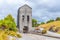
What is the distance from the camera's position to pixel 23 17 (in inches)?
2557

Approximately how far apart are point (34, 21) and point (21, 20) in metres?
72.0

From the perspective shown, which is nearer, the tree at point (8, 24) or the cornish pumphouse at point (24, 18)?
the tree at point (8, 24)

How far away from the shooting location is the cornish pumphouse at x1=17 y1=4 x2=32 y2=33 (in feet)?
210

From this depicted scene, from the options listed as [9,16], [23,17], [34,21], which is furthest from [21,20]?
[34,21]

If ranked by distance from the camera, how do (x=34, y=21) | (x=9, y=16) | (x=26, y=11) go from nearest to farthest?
(x=9, y=16)
(x=26, y=11)
(x=34, y=21)

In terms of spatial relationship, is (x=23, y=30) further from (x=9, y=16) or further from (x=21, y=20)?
(x=9, y=16)

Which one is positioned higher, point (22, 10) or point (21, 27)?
point (22, 10)

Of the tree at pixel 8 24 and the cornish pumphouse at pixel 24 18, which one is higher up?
the cornish pumphouse at pixel 24 18

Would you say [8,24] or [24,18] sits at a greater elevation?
[24,18]

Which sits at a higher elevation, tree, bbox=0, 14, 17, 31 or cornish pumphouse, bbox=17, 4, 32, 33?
cornish pumphouse, bbox=17, 4, 32, 33

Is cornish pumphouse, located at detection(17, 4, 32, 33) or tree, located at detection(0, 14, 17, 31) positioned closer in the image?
tree, located at detection(0, 14, 17, 31)

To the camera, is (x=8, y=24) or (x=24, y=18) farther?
(x=24, y=18)

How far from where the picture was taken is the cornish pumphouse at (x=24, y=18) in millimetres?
63906

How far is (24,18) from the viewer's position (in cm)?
6481
